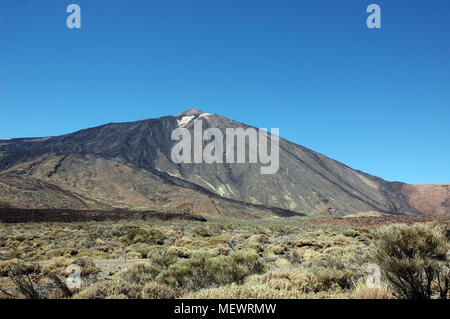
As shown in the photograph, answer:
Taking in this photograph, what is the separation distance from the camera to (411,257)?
6.37 metres

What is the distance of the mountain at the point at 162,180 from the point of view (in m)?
86.4

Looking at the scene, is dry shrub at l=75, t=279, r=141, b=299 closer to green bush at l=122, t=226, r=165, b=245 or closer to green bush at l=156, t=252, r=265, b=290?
green bush at l=156, t=252, r=265, b=290

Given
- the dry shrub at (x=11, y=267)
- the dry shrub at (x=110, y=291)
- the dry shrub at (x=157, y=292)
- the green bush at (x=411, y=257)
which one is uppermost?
the green bush at (x=411, y=257)

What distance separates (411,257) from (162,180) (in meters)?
109

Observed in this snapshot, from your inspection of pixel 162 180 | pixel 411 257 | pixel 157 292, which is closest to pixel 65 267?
pixel 157 292

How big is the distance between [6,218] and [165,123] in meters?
149

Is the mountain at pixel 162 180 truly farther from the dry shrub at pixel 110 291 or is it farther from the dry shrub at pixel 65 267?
the dry shrub at pixel 110 291

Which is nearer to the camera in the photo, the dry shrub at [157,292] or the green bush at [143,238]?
the dry shrub at [157,292]

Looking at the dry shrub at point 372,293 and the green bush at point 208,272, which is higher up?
the dry shrub at point 372,293

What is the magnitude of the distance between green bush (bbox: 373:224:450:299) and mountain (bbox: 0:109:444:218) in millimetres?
74086

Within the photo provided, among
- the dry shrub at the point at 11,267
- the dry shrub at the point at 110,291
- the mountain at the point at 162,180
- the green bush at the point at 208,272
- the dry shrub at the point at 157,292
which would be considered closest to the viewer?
the dry shrub at the point at 110,291

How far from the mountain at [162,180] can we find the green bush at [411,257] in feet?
243

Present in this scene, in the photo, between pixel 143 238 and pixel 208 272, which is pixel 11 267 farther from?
pixel 143 238

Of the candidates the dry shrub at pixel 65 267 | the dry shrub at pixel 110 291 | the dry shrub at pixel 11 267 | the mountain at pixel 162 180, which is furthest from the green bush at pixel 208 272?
the mountain at pixel 162 180
